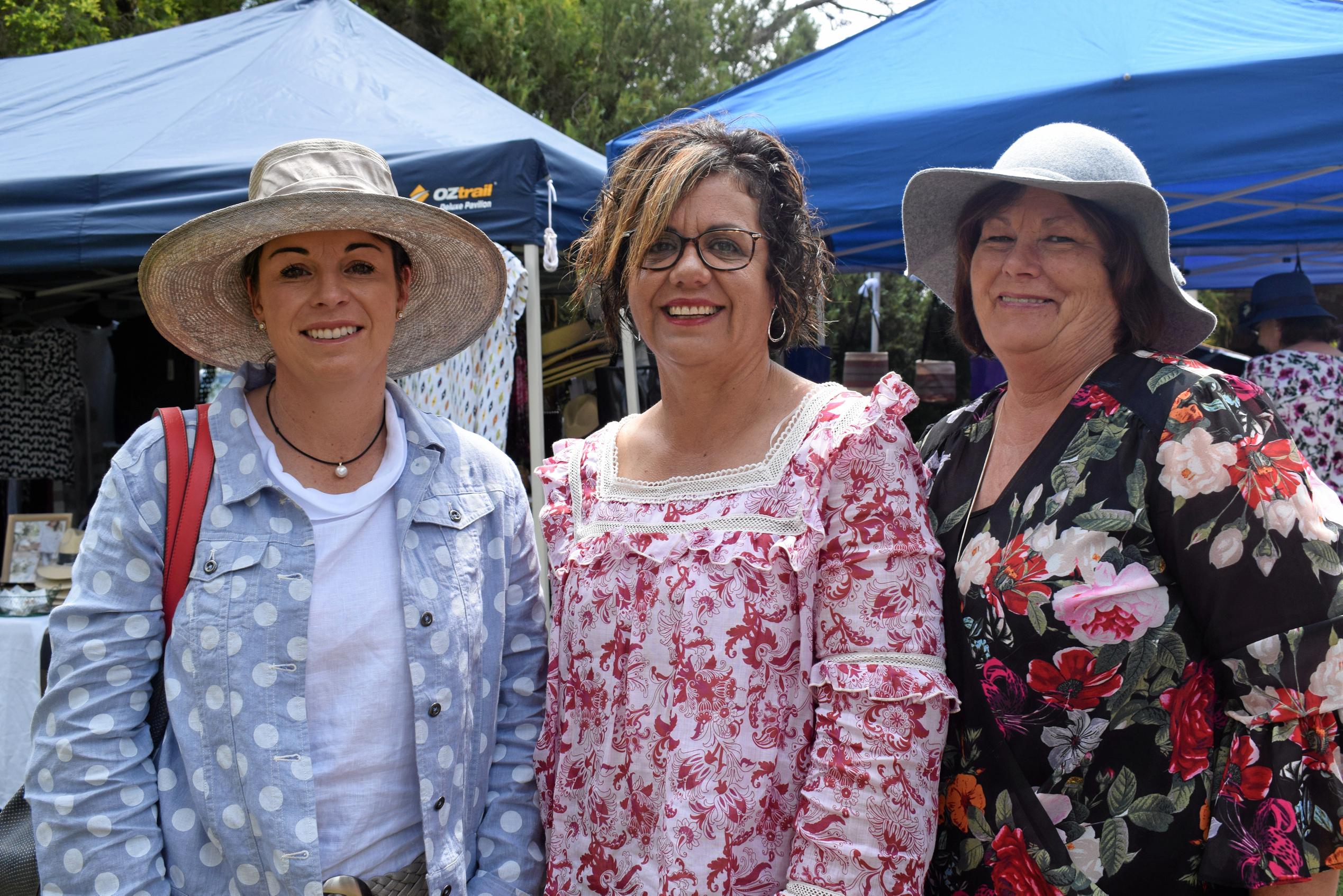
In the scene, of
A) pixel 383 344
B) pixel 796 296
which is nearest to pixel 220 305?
pixel 383 344

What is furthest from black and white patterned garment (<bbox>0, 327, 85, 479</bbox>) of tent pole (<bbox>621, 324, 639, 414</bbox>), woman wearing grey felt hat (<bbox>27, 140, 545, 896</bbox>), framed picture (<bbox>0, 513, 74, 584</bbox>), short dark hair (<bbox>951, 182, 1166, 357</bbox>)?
short dark hair (<bbox>951, 182, 1166, 357</bbox>)

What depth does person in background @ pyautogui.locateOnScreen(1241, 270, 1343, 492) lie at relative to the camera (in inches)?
204

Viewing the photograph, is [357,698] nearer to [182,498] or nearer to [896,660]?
[182,498]

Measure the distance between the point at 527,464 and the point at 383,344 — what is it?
351 centimetres

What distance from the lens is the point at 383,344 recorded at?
73.4 inches

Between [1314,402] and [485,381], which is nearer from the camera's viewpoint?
[485,381]

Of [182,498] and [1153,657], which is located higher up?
[182,498]

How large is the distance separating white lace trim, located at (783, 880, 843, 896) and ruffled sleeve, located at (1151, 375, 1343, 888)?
56 cm

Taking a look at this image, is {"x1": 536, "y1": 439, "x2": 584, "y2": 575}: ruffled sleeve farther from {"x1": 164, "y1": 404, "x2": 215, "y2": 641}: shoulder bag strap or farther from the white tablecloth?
the white tablecloth

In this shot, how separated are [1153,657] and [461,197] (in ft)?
11.3

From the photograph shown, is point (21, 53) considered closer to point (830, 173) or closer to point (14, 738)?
point (14, 738)

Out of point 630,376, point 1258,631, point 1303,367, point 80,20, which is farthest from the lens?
point 80,20

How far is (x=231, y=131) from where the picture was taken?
5.02 meters

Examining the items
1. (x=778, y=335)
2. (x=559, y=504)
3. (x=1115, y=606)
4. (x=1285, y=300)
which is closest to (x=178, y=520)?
(x=559, y=504)
